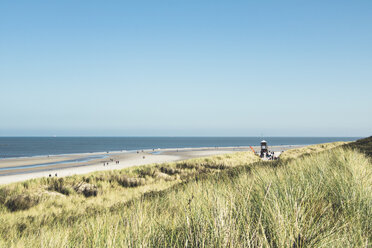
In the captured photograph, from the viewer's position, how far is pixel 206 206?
3016 millimetres

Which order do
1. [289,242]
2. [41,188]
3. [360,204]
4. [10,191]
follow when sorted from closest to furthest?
[289,242] → [360,204] → [10,191] → [41,188]

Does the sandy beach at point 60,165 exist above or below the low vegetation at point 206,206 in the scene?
below

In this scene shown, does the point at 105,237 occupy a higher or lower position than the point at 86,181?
higher

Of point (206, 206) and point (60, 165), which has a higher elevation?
point (206, 206)

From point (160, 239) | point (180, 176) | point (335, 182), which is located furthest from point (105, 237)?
point (180, 176)

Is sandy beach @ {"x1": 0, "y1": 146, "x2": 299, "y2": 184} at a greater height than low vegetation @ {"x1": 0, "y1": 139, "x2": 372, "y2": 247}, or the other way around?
low vegetation @ {"x1": 0, "y1": 139, "x2": 372, "y2": 247}

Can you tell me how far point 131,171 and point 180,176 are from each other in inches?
154

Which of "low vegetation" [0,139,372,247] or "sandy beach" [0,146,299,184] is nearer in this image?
"low vegetation" [0,139,372,247]

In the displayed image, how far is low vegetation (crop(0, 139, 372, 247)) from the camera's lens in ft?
8.07

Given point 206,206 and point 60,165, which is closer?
point 206,206

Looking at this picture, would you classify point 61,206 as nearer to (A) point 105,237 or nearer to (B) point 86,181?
(B) point 86,181

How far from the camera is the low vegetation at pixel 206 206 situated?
8.07ft

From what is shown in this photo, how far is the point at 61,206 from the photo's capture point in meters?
11.6

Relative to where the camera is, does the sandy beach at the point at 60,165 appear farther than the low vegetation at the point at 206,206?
Yes
